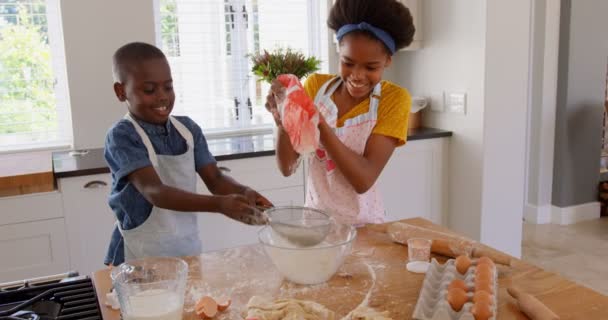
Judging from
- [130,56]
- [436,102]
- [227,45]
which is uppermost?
[227,45]

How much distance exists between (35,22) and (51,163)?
0.78m

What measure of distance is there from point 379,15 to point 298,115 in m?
0.35

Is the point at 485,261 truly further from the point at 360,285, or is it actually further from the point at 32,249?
the point at 32,249

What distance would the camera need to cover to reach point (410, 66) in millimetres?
3109

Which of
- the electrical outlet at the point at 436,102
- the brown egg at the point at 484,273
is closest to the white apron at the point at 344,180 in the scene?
the brown egg at the point at 484,273

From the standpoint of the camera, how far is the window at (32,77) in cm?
259

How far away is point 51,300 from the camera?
0.97m

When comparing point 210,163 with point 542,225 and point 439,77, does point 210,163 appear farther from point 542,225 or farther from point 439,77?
point 542,225

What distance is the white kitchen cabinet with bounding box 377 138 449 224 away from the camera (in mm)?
2766

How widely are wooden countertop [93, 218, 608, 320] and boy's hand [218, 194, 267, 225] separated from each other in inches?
4.8

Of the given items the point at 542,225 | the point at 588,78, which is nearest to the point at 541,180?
the point at 542,225

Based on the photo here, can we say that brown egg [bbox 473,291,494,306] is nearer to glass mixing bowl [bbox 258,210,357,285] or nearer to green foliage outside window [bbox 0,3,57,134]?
glass mixing bowl [bbox 258,210,357,285]

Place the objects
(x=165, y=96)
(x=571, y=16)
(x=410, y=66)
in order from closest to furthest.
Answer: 1. (x=165, y=96)
2. (x=410, y=66)
3. (x=571, y=16)

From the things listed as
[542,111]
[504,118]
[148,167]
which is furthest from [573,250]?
[148,167]
